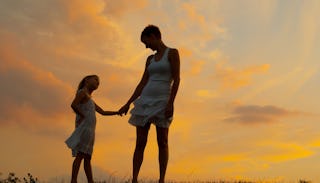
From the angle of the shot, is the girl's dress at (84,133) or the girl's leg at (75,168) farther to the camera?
the girl's dress at (84,133)

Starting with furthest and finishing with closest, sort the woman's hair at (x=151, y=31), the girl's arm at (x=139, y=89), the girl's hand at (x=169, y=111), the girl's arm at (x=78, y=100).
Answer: the girl's arm at (x=78, y=100) → the girl's arm at (x=139, y=89) → the woman's hair at (x=151, y=31) → the girl's hand at (x=169, y=111)

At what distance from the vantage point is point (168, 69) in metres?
8.58

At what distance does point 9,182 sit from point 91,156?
1964 mm

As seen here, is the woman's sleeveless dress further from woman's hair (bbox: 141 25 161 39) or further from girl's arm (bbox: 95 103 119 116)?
girl's arm (bbox: 95 103 119 116)

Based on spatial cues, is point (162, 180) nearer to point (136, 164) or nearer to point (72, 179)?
point (136, 164)

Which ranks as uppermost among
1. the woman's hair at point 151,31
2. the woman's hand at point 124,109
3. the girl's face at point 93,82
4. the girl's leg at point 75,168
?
the woman's hair at point 151,31

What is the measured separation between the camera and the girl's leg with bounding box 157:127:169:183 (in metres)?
8.61

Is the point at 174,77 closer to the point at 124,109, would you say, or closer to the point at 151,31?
the point at 151,31

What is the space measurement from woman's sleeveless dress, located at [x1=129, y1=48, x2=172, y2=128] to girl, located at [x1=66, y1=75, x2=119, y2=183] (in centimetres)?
244

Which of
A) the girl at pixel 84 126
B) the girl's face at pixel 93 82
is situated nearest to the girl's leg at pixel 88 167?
the girl at pixel 84 126

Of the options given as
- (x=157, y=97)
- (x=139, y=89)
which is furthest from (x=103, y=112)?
(x=157, y=97)

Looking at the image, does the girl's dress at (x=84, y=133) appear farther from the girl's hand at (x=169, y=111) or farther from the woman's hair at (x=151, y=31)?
the girl's hand at (x=169, y=111)

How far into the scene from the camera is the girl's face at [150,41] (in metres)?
8.73

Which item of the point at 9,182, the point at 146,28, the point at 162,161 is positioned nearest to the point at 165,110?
the point at 162,161
